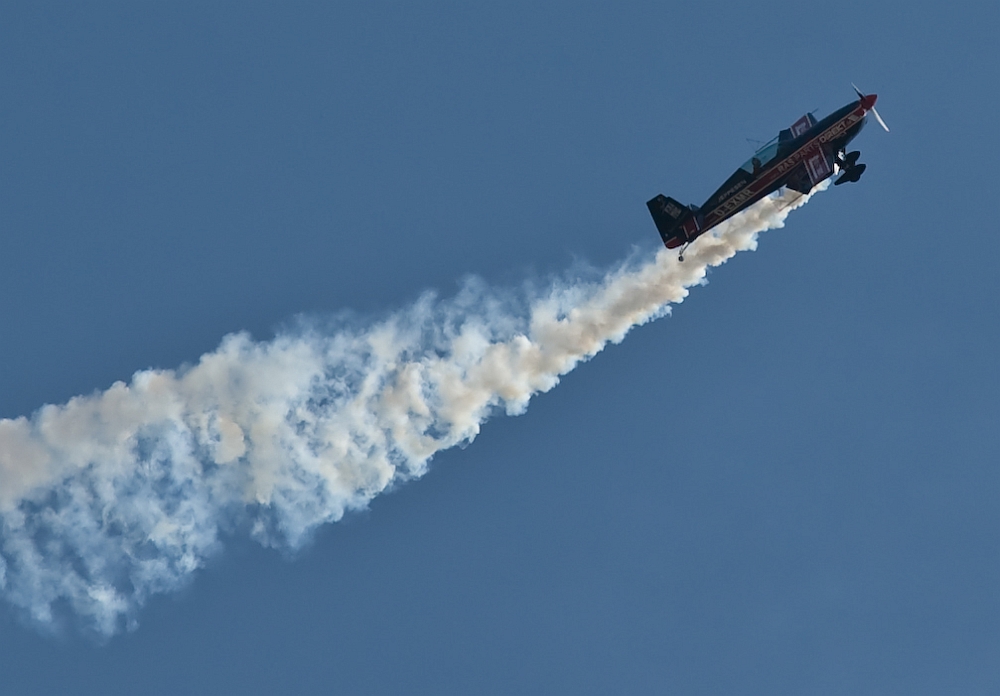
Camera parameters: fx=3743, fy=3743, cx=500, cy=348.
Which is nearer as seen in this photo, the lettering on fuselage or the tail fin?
the lettering on fuselage

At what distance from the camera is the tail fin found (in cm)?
17900

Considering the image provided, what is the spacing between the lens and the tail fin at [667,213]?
179000 mm

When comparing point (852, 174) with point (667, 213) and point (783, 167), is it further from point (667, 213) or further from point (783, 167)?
point (667, 213)

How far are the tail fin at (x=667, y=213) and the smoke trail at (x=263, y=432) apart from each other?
1.96 meters

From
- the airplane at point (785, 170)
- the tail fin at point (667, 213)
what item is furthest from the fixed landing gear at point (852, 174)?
the tail fin at point (667, 213)

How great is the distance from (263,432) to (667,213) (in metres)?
22.2

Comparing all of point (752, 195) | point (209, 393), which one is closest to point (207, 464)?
point (209, 393)

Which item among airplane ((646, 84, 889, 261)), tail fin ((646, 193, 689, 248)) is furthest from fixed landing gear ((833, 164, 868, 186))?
tail fin ((646, 193, 689, 248))

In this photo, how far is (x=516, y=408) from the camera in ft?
595

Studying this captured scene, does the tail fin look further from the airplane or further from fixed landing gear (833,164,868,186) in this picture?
fixed landing gear (833,164,868,186)

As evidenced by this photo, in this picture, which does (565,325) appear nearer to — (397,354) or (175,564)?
(397,354)

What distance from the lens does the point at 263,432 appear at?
593 ft

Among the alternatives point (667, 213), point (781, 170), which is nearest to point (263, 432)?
point (667, 213)

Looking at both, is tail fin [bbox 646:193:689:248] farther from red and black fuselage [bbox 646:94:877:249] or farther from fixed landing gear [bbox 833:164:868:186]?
fixed landing gear [bbox 833:164:868:186]
